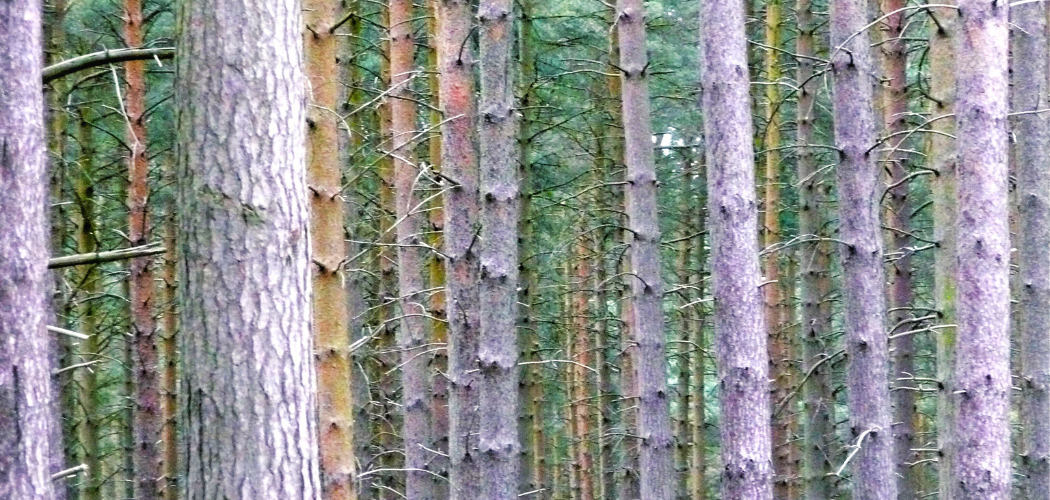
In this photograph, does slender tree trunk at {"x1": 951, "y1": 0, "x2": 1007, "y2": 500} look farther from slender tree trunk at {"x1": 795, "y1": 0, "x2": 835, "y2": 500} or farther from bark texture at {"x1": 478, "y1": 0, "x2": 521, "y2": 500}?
slender tree trunk at {"x1": 795, "y1": 0, "x2": 835, "y2": 500}

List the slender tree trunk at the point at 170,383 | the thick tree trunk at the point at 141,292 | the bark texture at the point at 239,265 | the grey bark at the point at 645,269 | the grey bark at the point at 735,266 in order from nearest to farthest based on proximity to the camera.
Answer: the bark texture at the point at 239,265 → the grey bark at the point at 735,266 → the grey bark at the point at 645,269 → the thick tree trunk at the point at 141,292 → the slender tree trunk at the point at 170,383

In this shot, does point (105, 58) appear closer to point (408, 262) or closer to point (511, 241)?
point (511, 241)

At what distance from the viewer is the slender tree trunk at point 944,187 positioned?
687cm

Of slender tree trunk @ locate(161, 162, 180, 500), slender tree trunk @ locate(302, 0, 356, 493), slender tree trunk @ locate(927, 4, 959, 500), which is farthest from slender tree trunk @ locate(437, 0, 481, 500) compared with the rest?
slender tree trunk @ locate(161, 162, 180, 500)

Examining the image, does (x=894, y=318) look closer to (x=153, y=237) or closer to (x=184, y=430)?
(x=153, y=237)

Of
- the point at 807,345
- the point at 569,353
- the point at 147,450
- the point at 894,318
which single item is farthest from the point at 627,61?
the point at 569,353

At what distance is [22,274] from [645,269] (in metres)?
6.19

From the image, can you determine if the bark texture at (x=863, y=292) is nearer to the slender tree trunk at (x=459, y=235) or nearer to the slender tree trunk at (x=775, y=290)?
the slender tree trunk at (x=459, y=235)

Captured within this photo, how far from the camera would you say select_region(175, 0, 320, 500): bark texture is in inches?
144

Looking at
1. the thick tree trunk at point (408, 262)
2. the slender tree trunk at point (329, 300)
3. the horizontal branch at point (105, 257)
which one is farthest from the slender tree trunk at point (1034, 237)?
the horizontal branch at point (105, 257)

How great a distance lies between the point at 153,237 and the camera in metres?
13.7

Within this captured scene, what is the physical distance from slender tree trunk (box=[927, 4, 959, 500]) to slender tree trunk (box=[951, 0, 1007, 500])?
66 cm

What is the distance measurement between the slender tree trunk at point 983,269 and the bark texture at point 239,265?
13.1ft

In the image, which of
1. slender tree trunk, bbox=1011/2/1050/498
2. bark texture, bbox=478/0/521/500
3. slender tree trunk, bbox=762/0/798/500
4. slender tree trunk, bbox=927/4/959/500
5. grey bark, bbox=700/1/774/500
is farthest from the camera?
slender tree trunk, bbox=762/0/798/500
